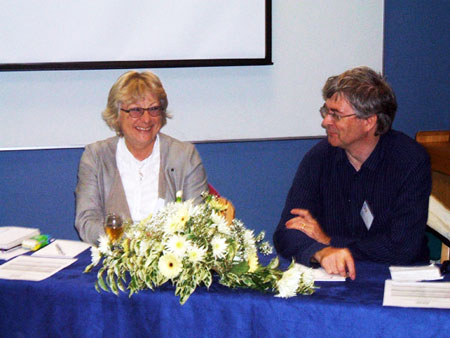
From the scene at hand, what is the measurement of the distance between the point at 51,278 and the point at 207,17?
81.3 inches

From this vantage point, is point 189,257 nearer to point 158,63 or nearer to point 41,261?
point 41,261

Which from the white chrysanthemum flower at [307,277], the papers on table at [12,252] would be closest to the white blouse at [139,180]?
the papers on table at [12,252]

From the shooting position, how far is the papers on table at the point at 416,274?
1716mm

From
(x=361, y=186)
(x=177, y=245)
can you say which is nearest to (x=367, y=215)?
(x=361, y=186)

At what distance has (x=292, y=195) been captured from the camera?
250 centimetres

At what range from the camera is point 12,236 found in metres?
2.21

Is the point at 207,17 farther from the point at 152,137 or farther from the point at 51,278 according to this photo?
the point at 51,278

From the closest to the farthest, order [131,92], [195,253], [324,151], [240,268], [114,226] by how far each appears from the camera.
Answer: [195,253]
[240,268]
[114,226]
[324,151]
[131,92]

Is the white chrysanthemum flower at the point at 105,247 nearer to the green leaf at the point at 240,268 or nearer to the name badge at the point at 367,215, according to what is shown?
the green leaf at the point at 240,268

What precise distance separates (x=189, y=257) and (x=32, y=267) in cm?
73

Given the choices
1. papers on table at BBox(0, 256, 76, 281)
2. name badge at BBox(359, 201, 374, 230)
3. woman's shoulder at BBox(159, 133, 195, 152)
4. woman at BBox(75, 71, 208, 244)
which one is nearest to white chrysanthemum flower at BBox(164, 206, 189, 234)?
papers on table at BBox(0, 256, 76, 281)

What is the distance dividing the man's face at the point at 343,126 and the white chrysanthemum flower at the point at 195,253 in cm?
111

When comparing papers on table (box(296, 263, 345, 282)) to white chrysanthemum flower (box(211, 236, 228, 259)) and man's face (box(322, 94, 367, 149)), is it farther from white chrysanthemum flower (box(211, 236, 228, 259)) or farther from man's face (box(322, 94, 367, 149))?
man's face (box(322, 94, 367, 149))

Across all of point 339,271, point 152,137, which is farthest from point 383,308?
point 152,137
